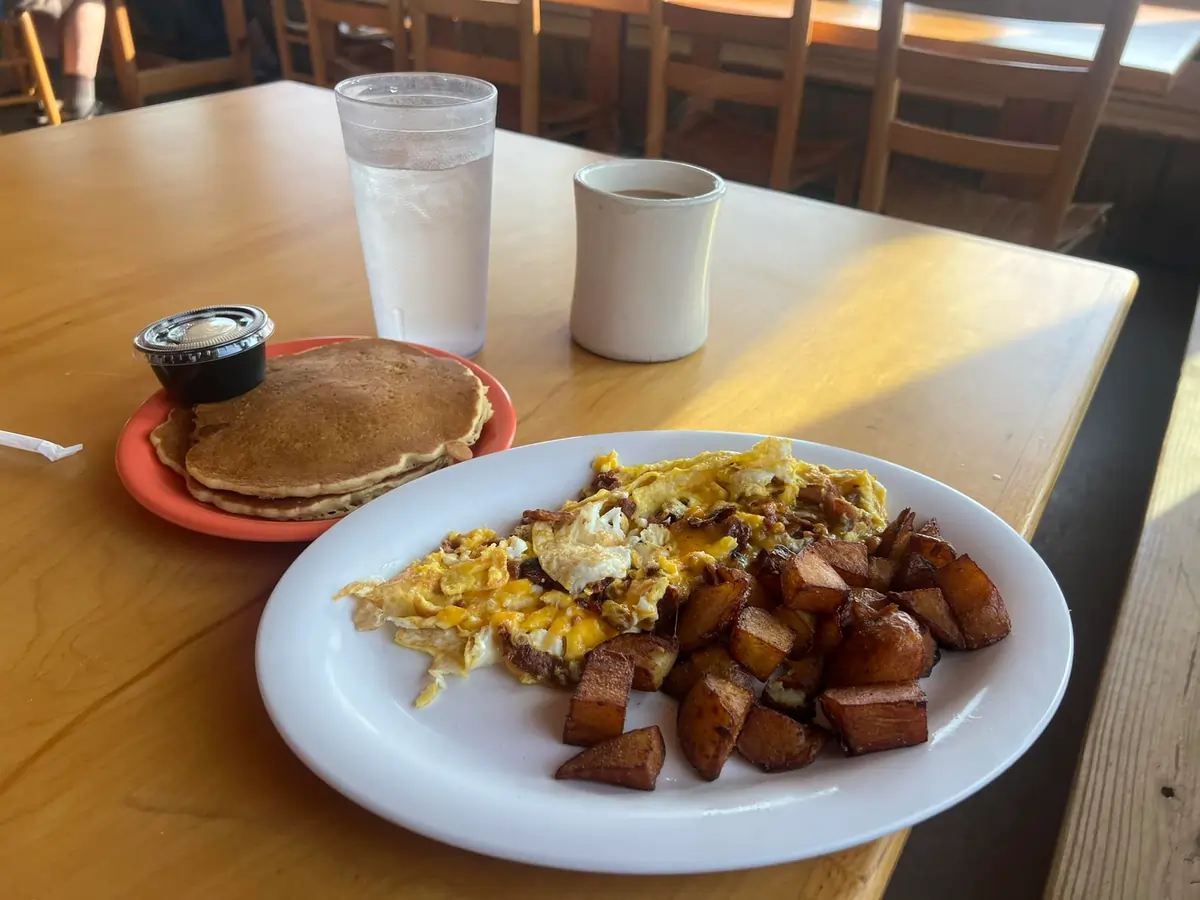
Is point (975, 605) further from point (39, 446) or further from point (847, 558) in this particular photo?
point (39, 446)

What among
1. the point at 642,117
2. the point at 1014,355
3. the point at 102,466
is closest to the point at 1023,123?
the point at 642,117

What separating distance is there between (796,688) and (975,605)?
0.47 feet

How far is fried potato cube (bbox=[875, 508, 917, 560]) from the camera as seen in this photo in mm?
712

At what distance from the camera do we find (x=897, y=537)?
0.72 metres

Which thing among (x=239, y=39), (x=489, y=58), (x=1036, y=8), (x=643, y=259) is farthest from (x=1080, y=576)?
(x=239, y=39)

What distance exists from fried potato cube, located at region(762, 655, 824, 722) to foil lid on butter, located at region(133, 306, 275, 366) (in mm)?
585

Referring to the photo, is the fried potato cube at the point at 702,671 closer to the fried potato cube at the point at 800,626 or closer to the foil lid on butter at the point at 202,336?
the fried potato cube at the point at 800,626

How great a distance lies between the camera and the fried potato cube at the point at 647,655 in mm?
608

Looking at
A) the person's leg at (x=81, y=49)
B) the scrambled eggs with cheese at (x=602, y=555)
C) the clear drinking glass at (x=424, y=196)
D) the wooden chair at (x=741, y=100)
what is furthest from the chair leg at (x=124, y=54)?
the scrambled eggs with cheese at (x=602, y=555)

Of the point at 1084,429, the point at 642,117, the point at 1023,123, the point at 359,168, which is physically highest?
the point at 359,168

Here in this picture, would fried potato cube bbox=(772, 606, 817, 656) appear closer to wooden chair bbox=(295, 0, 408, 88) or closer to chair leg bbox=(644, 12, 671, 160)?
chair leg bbox=(644, 12, 671, 160)

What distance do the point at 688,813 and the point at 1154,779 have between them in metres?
0.79

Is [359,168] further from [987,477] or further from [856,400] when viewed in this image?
[987,477]

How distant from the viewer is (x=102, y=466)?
33.8 inches
